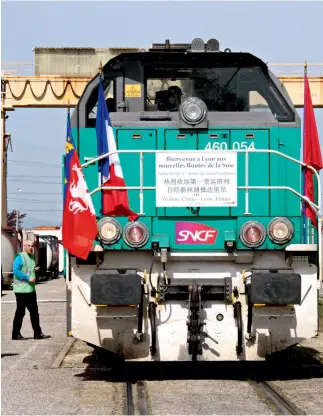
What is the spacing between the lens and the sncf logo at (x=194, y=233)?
9.73m

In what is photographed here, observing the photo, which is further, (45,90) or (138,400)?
(45,90)

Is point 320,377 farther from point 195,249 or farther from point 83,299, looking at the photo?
point 83,299

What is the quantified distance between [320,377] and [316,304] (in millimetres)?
1016

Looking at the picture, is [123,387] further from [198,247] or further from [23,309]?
[23,309]

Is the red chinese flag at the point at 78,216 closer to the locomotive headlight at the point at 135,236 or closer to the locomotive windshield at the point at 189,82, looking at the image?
the locomotive headlight at the point at 135,236

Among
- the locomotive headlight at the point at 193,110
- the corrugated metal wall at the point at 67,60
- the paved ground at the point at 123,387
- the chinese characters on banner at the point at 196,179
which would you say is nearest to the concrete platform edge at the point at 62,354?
the paved ground at the point at 123,387

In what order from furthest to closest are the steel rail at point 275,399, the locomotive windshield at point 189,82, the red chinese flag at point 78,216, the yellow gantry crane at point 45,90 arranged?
the yellow gantry crane at point 45,90 → the locomotive windshield at point 189,82 → the red chinese flag at point 78,216 → the steel rail at point 275,399

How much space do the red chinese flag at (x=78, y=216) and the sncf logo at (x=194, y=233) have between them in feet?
3.20

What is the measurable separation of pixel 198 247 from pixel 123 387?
1.71 meters

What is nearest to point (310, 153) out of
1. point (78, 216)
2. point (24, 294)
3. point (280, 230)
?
point (280, 230)

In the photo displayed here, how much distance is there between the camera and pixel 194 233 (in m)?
9.78

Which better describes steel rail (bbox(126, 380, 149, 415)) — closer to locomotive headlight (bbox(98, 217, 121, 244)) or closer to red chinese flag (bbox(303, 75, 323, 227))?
locomotive headlight (bbox(98, 217, 121, 244))

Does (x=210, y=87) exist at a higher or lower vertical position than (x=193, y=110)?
higher

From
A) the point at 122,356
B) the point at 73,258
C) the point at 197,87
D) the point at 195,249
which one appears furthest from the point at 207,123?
the point at 122,356
